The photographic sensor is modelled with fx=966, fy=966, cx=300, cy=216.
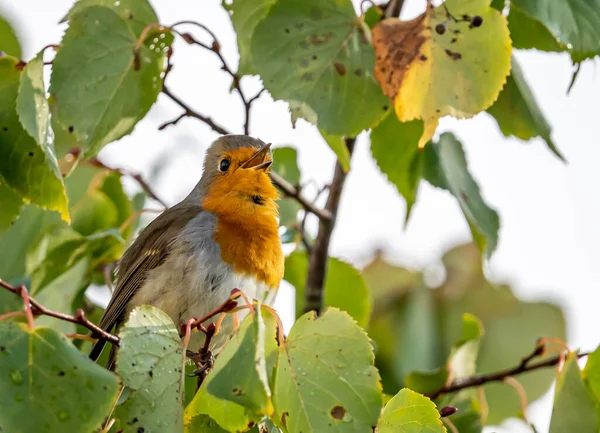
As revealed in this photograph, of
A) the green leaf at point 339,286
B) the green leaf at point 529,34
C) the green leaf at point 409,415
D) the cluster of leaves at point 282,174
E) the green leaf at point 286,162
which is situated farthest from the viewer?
the green leaf at point 286,162

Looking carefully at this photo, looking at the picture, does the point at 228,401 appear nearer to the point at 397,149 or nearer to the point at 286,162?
the point at 397,149

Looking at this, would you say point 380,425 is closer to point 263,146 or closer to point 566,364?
point 566,364

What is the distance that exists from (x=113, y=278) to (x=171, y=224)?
55 cm

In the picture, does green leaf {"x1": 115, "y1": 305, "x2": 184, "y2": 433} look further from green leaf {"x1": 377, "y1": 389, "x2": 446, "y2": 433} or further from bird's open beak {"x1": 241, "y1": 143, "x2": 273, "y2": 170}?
bird's open beak {"x1": 241, "y1": 143, "x2": 273, "y2": 170}

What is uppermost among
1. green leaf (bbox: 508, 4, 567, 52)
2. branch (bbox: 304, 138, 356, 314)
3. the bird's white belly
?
green leaf (bbox: 508, 4, 567, 52)

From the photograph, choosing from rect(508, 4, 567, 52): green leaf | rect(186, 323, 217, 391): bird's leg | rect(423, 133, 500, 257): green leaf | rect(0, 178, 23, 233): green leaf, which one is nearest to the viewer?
rect(186, 323, 217, 391): bird's leg

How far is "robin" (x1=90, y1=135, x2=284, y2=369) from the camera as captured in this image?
154 inches

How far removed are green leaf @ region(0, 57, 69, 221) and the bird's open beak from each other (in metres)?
1.40

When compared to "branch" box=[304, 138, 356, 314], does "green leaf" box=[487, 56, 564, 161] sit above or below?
above

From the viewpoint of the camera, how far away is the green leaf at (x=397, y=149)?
12.6ft

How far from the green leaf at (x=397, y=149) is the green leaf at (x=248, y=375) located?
1.67m

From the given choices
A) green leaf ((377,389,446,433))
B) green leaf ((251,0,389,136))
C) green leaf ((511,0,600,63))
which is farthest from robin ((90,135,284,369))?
green leaf ((511,0,600,63))

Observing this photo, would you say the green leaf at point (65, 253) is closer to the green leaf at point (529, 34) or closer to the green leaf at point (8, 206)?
the green leaf at point (8, 206)

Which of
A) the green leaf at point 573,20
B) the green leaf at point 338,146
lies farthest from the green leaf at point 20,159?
the green leaf at point 573,20
